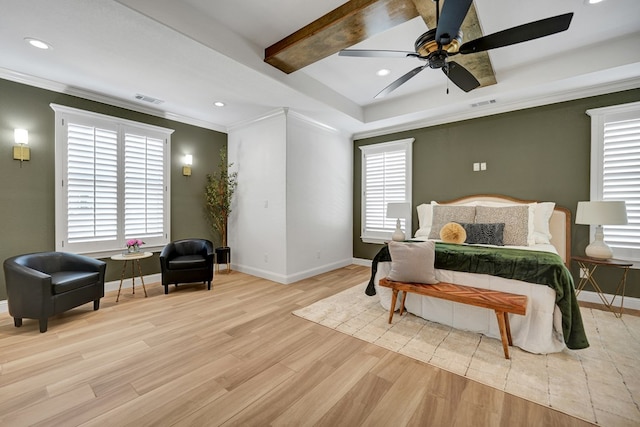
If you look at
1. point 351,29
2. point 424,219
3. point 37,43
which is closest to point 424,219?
point 424,219

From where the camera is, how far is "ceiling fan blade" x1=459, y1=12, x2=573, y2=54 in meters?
1.74

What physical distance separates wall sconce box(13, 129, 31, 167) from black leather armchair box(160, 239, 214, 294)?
77.5 inches

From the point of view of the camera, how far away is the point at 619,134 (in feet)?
11.2

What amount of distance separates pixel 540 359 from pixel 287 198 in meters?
3.58

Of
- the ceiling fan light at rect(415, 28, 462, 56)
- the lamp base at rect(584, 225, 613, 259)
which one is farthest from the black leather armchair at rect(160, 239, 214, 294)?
the lamp base at rect(584, 225, 613, 259)

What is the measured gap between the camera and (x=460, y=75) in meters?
2.54

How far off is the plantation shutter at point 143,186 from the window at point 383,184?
3.90 meters

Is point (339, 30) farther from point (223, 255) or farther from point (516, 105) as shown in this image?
point (223, 255)

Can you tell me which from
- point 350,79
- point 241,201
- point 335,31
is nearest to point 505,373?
point 335,31

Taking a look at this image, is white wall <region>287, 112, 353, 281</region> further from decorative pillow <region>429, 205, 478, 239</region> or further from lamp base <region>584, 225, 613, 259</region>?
lamp base <region>584, 225, 613, 259</region>

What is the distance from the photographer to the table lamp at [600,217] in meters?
3.01

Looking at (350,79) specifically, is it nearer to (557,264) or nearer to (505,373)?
(557,264)

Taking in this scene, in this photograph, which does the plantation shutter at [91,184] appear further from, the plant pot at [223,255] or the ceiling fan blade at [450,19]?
the ceiling fan blade at [450,19]

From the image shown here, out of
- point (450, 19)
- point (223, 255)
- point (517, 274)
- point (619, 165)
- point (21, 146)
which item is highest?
point (450, 19)
